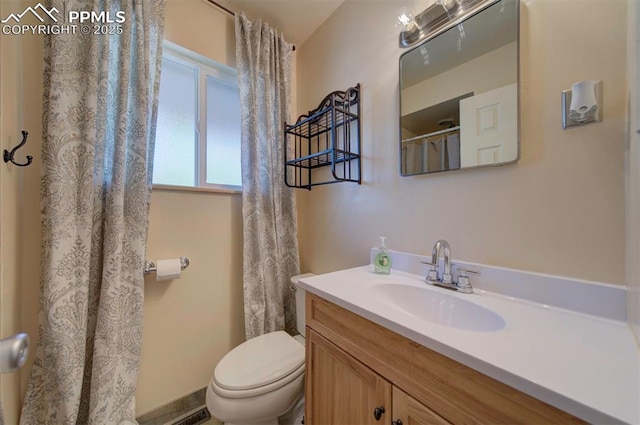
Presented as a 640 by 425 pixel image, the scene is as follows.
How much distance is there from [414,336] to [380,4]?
1.50 meters

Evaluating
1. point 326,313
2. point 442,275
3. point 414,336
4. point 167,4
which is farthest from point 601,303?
point 167,4

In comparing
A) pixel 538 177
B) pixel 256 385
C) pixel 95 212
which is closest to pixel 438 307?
pixel 538 177

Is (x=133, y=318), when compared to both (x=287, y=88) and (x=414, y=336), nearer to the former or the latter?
(x=414, y=336)

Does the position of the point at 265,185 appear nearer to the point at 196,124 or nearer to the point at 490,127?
the point at 196,124

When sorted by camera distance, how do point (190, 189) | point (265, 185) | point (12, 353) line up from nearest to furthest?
point (12, 353), point (190, 189), point (265, 185)

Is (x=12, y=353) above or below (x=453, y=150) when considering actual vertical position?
below

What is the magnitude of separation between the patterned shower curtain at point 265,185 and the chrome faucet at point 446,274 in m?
0.94

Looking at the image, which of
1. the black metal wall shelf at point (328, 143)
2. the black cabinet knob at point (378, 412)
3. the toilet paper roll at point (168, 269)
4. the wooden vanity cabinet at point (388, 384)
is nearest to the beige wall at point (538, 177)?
the black metal wall shelf at point (328, 143)

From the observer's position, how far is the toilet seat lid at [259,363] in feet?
3.05

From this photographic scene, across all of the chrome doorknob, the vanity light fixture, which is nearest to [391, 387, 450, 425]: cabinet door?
the chrome doorknob

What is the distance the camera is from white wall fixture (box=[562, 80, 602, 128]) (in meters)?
0.61

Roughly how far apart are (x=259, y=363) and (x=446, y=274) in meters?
0.91

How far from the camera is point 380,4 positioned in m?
1.15

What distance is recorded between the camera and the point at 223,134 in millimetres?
1470
